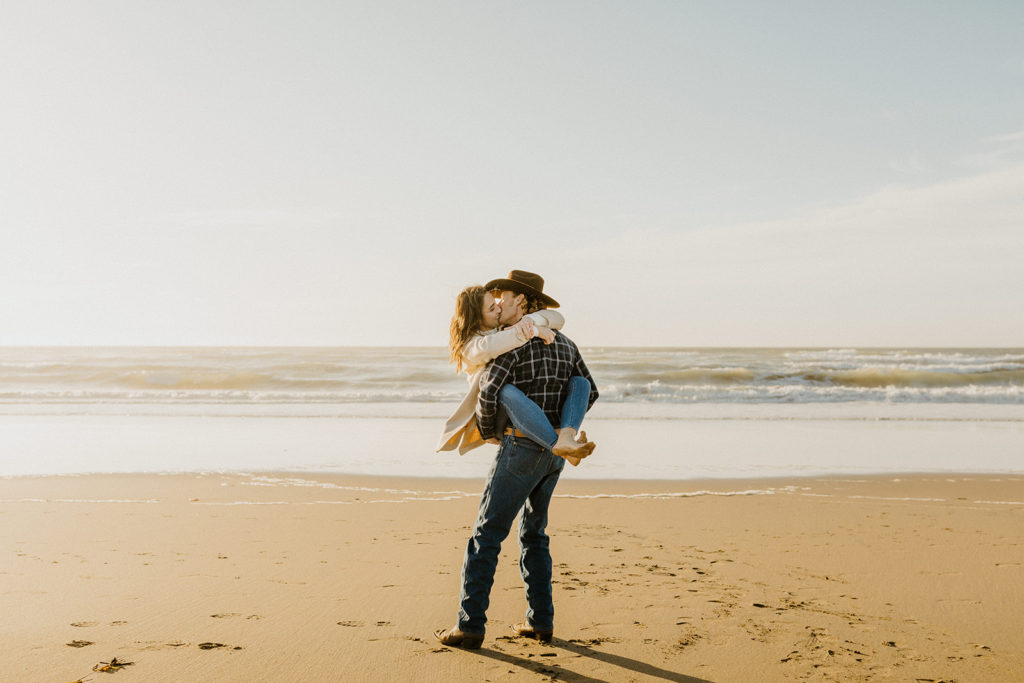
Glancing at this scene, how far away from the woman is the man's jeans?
163 millimetres

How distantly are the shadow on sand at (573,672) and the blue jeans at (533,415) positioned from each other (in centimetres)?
100

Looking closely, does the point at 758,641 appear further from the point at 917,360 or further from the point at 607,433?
the point at 917,360

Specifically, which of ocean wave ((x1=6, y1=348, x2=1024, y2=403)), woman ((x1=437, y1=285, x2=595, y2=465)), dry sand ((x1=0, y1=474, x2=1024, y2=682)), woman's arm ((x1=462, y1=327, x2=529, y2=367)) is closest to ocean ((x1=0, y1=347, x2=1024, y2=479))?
ocean wave ((x1=6, y1=348, x2=1024, y2=403))

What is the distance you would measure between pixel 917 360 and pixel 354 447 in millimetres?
38593

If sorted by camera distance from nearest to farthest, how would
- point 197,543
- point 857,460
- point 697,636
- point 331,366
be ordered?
point 697,636 → point 197,543 → point 857,460 → point 331,366

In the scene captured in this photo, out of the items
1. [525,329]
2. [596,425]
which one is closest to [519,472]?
[525,329]

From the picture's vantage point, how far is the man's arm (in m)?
3.40

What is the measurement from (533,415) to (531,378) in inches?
7.7

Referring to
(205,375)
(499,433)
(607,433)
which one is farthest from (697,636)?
(205,375)

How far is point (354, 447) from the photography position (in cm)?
1165

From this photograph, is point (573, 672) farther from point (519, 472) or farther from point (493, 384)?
point (493, 384)

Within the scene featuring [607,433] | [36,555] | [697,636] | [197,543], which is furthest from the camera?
[607,433]

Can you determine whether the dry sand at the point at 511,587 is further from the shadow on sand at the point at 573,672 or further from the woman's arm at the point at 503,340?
the woman's arm at the point at 503,340

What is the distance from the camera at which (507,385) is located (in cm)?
341
